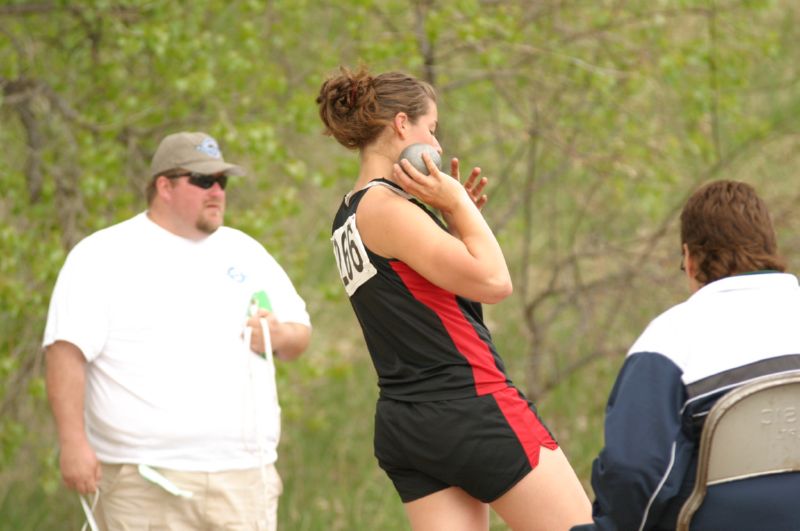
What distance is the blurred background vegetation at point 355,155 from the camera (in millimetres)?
6715

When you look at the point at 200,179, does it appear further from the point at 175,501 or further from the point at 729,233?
the point at 729,233

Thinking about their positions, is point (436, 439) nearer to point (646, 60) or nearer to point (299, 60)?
point (646, 60)

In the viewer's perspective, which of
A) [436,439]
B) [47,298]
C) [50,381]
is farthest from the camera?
[47,298]

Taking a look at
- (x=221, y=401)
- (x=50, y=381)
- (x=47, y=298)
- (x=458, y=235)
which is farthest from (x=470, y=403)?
(x=47, y=298)

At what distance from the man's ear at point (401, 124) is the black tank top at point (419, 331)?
0.15m

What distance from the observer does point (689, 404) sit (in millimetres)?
2760

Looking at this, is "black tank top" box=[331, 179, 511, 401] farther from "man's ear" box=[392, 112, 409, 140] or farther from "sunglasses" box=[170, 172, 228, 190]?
"sunglasses" box=[170, 172, 228, 190]

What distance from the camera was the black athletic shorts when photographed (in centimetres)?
312

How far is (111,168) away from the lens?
21.7ft

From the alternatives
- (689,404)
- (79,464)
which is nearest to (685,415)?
(689,404)

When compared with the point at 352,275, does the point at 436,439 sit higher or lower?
lower

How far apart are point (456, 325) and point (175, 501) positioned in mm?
1598

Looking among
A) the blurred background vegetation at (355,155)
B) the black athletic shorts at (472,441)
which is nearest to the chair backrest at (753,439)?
the black athletic shorts at (472,441)

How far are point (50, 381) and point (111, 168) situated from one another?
268 centimetres
